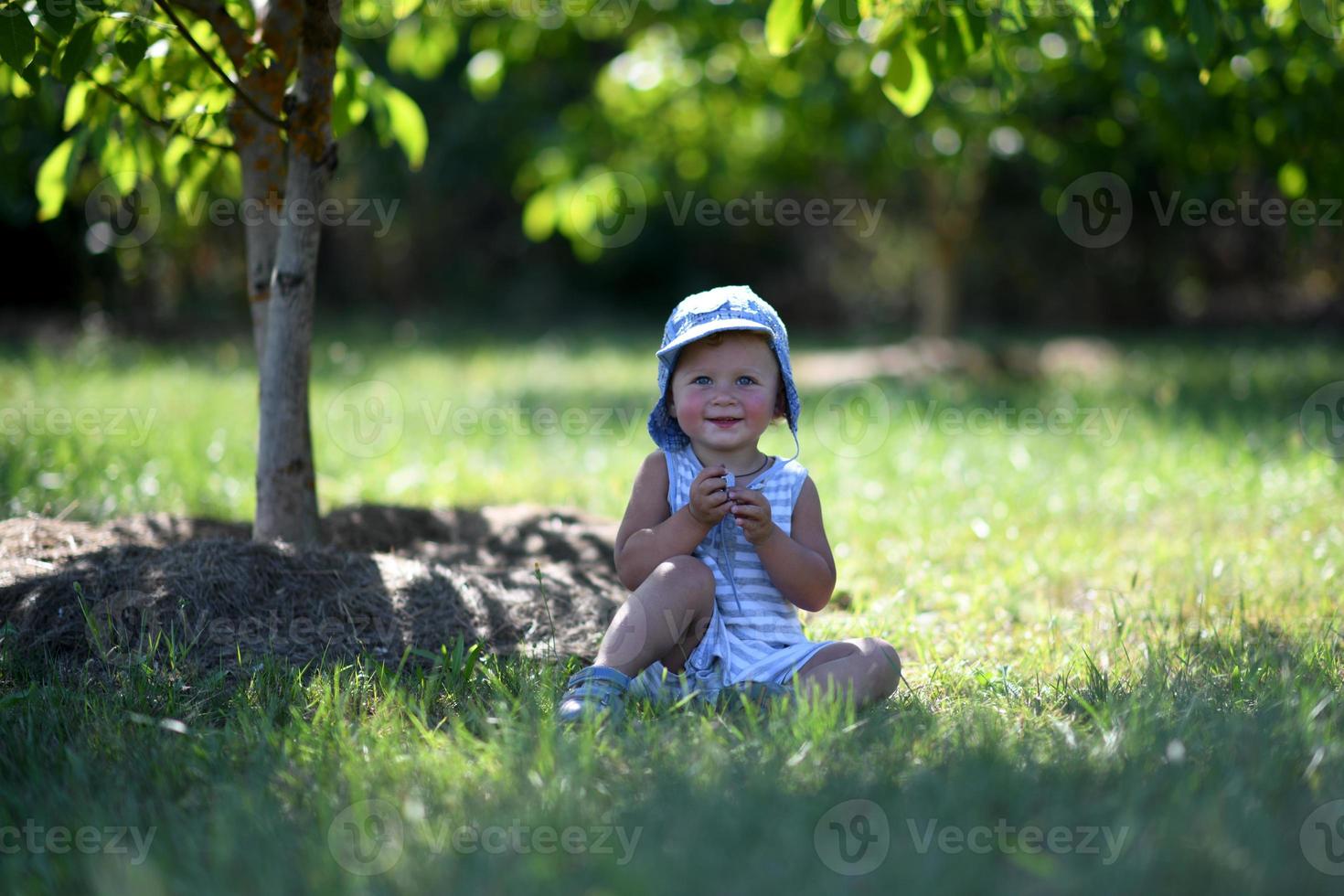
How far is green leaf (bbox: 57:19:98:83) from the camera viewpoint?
277 centimetres

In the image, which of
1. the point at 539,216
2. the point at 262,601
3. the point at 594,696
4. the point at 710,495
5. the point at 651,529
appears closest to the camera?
the point at 594,696

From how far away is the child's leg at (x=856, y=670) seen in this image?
8.46 feet

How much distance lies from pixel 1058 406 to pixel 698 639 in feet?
18.5

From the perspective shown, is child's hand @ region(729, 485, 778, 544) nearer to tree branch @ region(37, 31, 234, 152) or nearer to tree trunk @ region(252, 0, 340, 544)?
tree trunk @ region(252, 0, 340, 544)

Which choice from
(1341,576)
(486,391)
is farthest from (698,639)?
(486,391)

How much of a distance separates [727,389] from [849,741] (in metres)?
0.91

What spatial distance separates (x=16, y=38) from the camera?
2.68 metres

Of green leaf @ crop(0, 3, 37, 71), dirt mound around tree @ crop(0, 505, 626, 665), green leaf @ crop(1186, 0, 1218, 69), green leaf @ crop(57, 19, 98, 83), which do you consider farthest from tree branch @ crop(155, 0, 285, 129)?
green leaf @ crop(1186, 0, 1218, 69)

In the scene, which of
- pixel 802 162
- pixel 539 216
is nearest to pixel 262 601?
pixel 539 216

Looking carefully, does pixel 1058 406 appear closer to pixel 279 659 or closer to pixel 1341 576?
pixel 1341 576

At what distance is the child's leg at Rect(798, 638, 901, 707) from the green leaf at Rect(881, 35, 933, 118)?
5.32 ft

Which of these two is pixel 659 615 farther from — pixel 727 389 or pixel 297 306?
pixel 297 306

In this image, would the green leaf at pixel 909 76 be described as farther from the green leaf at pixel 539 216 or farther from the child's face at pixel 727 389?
the green leaf at pixel 539 216

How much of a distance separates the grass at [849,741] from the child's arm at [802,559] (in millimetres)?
331
